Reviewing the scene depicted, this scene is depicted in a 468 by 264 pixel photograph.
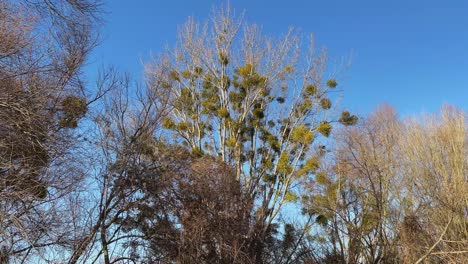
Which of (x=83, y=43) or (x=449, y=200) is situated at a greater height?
(x=83, y=43)

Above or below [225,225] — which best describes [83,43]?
above

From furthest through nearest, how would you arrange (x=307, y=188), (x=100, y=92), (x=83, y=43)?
(x=307, y=188) < (x=100, y=92) < (x=83, y=43)

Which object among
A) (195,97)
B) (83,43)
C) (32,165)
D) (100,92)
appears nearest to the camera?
(32,165)

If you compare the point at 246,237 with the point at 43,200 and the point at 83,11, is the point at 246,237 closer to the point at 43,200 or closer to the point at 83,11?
the point at 43,200

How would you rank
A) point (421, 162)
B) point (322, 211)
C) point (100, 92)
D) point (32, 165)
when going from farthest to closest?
point (322, 211) → point (421, 162) → point (100, 92) → point (32, 165)

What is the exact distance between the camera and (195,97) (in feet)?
58.3

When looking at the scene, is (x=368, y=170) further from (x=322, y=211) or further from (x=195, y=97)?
(x=195, y=97)

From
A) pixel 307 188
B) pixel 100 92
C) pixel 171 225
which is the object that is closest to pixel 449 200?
pixel 307 188

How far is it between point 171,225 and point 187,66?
7760mm

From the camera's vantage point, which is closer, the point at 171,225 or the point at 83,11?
the point at 83,11

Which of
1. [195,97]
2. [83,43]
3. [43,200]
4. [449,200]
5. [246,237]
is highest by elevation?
[195,97]

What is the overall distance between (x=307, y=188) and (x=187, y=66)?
6.62 m

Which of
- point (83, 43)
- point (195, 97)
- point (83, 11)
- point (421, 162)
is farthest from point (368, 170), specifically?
point (83, 11)

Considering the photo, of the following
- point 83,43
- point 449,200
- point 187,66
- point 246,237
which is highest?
point 187,66
